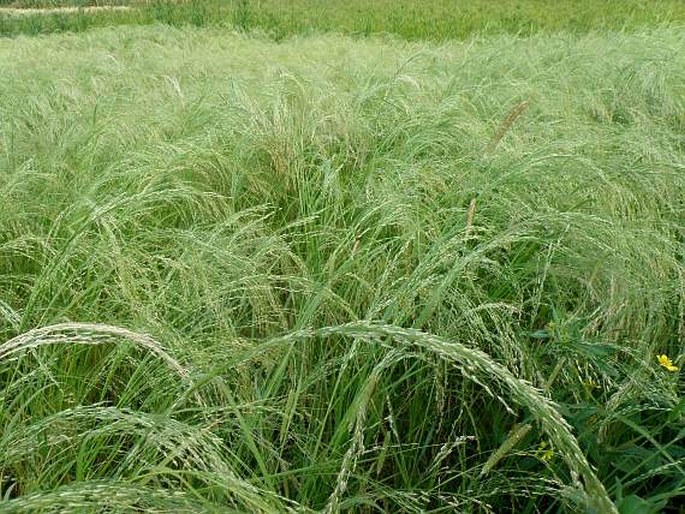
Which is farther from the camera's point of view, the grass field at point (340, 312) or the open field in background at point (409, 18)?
the open field in background at point (409, 18)

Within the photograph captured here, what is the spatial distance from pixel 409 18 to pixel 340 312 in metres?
11.8

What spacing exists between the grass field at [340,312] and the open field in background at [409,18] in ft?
23.0

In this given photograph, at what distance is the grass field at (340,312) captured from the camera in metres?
0.88

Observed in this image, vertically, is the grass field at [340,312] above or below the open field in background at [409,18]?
above

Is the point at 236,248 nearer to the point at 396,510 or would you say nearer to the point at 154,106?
the point at 396,510

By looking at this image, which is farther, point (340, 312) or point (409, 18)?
point (409, 18)

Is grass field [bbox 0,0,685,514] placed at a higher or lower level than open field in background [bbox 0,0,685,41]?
higher

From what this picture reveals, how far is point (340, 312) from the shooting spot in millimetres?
1322

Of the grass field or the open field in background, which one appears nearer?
the grass field

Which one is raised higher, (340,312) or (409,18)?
(340,312)

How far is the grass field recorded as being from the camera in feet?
2.89

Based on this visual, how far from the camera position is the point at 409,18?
1223cm

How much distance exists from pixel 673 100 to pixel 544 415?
3.06 metres

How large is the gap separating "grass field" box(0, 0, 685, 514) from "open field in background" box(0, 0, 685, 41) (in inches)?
276
